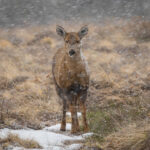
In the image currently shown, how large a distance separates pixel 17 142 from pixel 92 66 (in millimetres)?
11360

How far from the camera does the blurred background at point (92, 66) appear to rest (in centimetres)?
808

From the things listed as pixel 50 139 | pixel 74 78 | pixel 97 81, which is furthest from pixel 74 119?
pixel 97 81

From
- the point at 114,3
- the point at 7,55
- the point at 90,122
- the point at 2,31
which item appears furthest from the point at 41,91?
the point at 114,3

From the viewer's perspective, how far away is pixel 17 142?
694 centimetres

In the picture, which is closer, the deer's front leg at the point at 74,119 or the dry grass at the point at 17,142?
the dry grass at the point at 17,142

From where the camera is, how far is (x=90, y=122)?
31.9ft

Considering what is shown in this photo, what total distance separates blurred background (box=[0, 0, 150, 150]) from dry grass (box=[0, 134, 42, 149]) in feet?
0.06

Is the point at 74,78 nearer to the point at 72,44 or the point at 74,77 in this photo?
the point at 74,77

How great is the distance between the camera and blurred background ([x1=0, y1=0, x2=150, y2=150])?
26.5ft

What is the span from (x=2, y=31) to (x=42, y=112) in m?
17.8

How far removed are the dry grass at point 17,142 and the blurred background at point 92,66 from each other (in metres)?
0.02

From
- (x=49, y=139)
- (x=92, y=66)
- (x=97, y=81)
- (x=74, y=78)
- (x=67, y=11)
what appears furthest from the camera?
(x=67, y=11)

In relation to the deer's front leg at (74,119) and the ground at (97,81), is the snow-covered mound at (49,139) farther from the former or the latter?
the deer's front leg at (74,119)

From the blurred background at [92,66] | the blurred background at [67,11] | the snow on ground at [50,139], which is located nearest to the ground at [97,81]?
the blurred background at [92,66]
